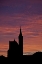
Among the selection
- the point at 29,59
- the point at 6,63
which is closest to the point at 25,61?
the point at 29,59

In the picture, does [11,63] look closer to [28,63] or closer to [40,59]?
[28,63]

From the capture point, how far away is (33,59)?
Answer: 604 feet

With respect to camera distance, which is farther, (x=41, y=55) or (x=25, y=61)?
(x=25, y=61)

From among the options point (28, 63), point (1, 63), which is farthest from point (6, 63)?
point (28, 63)

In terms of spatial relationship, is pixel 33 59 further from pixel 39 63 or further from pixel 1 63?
pixel 1 63

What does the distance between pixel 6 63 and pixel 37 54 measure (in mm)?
25294

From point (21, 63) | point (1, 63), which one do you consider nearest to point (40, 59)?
point (21, 63)

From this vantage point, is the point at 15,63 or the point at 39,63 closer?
the point at 39,63

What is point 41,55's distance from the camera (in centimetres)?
17912

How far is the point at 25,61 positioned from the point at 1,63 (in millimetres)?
21444

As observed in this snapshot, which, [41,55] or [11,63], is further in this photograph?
[11,63]

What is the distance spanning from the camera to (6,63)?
185 m

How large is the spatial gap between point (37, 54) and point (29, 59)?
11074 millimetres

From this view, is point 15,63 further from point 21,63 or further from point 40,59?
point 40,59
